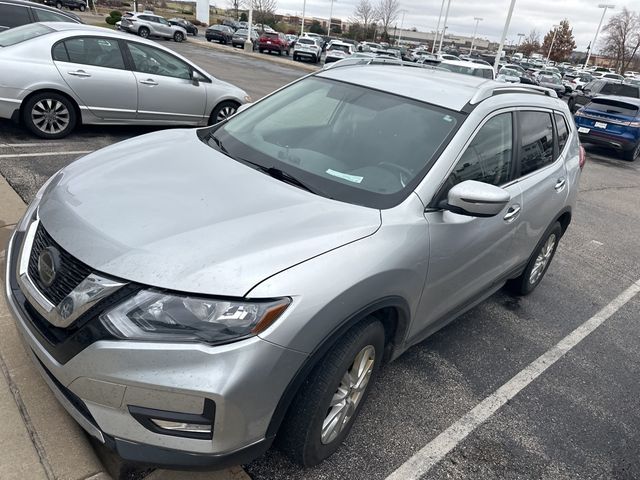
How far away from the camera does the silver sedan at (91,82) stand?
250 inches

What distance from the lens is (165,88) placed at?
741 cm

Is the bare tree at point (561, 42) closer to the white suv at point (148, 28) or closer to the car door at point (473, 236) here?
the white suv at point (148, 28)

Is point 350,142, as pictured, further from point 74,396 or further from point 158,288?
point 74,396

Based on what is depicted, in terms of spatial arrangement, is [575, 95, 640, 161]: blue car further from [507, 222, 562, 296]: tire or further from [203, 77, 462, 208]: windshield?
[203, 77, 462, 208]: windshield

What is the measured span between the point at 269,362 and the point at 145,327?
0.46 metres

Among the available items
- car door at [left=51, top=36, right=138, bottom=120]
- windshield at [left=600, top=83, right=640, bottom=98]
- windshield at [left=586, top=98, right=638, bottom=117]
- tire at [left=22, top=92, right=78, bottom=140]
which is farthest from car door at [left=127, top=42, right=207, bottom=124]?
windshield at [left=600, top=83, right=640, bottom=98]

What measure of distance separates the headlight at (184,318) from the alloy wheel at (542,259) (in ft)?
10.8

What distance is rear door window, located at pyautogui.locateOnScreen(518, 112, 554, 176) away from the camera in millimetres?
3520

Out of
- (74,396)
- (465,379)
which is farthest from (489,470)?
(74,396)

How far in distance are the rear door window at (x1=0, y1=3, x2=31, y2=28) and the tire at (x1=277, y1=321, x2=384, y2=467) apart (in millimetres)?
10823

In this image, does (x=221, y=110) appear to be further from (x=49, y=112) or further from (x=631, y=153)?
(x=631, y=153)

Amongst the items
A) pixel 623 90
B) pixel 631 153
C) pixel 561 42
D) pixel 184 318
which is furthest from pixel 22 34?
pixel 561 42

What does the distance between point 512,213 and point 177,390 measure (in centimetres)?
243

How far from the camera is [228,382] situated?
1.75m
